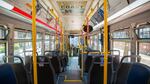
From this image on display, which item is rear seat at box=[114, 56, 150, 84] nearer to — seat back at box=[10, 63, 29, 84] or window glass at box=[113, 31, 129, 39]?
seat back at box=[10, 63, 29, 84]

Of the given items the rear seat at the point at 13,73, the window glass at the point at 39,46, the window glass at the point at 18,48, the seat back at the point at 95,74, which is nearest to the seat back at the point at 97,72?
the seat back at the point at 95,74

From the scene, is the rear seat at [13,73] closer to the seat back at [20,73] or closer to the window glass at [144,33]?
the seat back at [20,73]

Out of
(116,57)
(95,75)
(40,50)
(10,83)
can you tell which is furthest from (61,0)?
(10,83)

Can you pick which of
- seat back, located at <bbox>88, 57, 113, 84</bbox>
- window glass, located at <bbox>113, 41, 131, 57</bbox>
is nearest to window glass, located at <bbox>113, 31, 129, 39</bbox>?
window glass, located at <bbox>113, 41, 131, 57</bbox>

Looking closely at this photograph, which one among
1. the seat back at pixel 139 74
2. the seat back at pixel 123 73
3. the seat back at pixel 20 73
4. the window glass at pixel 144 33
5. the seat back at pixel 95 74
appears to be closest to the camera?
the seat back at pixel 139 74

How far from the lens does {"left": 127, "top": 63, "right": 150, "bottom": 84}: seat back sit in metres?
1.89

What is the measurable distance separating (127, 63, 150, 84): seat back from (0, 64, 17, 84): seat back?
157 cm

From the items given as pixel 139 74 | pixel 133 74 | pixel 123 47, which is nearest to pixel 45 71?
pixel 133 74

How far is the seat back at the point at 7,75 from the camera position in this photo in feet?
7.70

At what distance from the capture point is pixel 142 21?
3244mm

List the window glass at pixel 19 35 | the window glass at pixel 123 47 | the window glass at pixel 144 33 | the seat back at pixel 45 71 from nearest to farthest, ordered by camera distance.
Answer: the window glass at pixel 144 33 → the seat back at pixel 45 71 → the window glass at pixel 19 35 → the window glass at pixel 123 47

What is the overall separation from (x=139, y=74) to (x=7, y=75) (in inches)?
67.4

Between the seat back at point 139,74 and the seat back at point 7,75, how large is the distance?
1.57m

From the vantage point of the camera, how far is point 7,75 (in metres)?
2.42
